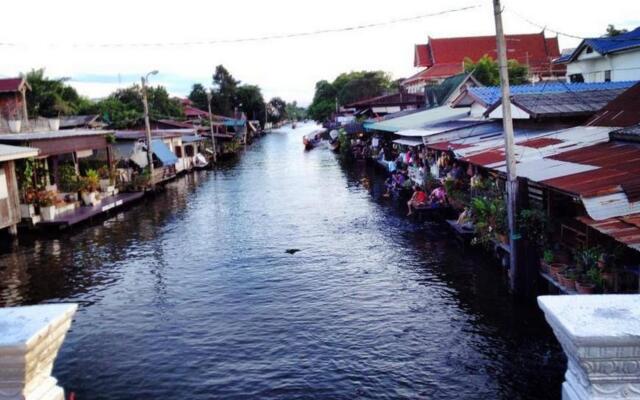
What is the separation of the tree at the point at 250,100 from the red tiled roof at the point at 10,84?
3531 inches

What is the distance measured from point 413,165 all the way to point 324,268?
13.9 m

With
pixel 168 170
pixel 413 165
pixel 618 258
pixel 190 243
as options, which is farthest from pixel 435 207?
pixel 168 170

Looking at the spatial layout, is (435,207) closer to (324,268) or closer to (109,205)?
(324,268)

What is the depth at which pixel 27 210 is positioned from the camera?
2383 centimetres

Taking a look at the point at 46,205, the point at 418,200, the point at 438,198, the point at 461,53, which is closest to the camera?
the point at 438,198

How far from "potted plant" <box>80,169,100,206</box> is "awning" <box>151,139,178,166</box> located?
35.0 feet

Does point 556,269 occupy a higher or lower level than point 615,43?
lower

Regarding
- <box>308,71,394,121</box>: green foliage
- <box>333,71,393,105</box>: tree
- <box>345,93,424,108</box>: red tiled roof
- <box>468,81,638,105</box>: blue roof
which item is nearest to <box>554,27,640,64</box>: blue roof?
<box>468,81,638,105</box>: blue roof

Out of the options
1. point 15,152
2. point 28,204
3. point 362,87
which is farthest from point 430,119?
point 362,87

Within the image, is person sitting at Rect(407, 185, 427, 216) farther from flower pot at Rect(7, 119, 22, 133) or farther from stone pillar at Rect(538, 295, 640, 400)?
stone pillar at Rect(538, 295, 640, 400)

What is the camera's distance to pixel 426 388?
10.0 metres

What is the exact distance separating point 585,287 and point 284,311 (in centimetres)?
675

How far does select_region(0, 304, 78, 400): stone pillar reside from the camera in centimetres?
303

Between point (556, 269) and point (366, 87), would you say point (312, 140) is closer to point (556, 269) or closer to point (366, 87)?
point (366, 87)
